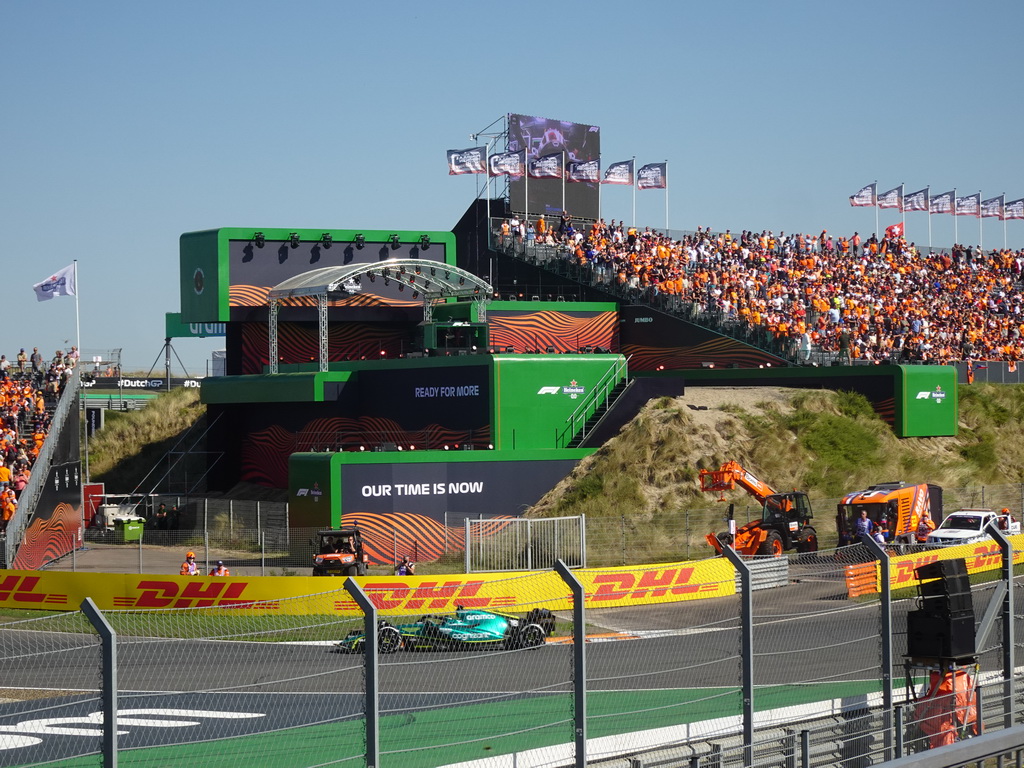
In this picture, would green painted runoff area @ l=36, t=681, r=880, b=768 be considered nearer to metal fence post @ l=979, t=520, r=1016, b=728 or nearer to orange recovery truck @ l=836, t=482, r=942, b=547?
metal fence post @ l=979, t=520, r=1016, b=728

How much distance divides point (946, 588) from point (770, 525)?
21.4m

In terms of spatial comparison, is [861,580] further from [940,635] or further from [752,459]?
[752,459]

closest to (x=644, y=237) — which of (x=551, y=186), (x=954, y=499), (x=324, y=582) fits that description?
(x=551, y=186)

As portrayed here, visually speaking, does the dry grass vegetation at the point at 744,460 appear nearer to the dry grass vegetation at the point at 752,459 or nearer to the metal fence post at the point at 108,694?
the dry grass vegetation at the point at 752,459

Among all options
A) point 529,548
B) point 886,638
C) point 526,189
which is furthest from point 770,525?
point 526,189

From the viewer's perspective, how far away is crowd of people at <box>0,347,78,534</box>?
1413 inches

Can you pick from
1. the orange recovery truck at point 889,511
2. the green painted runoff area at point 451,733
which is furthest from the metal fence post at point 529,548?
the green painted runoff area at point 451,733

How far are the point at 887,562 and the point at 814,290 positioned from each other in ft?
139

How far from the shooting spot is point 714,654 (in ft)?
65.8

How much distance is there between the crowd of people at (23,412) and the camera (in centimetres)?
3589

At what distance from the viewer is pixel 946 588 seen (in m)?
13.2

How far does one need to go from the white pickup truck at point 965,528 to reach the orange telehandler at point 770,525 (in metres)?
3.08

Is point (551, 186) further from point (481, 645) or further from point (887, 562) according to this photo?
point (887, 562)

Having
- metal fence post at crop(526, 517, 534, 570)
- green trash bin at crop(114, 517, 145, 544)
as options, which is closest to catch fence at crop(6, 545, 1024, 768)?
metal fence post at crop(526, 517, 534, 570)
